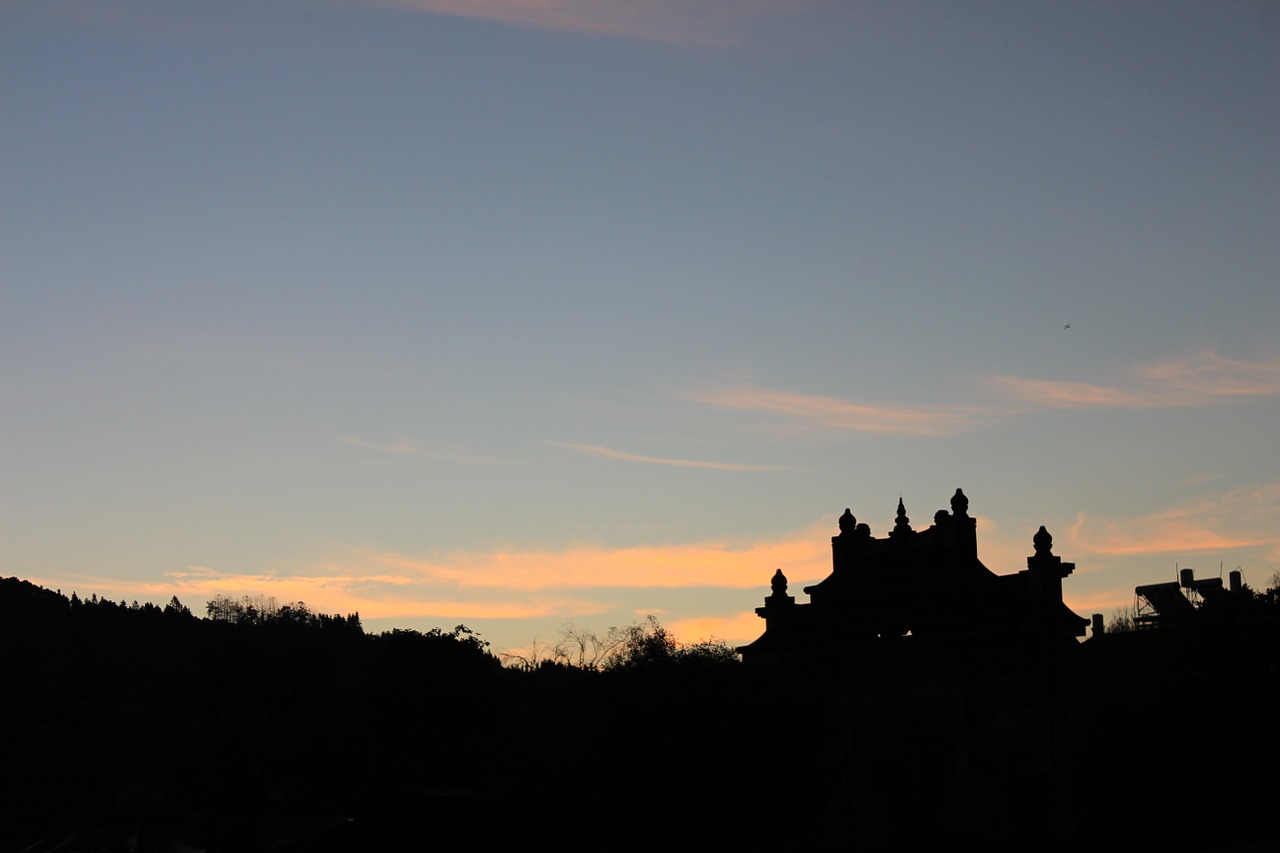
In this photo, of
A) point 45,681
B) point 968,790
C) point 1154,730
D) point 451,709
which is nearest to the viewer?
point 968,790

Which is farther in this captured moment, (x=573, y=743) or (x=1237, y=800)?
(x=1237, y=800)

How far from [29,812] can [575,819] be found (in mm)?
49565

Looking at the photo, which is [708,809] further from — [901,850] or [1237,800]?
[1237,800]

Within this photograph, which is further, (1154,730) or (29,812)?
(29,812)

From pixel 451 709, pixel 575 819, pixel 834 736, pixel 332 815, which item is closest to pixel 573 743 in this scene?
pixel 575 819

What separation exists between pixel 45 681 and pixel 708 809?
3784 inches

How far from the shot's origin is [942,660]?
99.0 ft

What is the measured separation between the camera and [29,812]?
72438mm

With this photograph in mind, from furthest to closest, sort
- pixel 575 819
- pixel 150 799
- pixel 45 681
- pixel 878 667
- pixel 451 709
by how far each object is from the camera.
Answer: pixel 45 681
pixel 150 799
pixel 451 709
pixel 575 819
pixel 878 667

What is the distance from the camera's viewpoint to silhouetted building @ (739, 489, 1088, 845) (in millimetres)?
28547

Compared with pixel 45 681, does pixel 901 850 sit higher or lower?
lower

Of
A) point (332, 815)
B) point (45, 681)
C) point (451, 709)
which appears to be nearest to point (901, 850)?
point (332, 815)

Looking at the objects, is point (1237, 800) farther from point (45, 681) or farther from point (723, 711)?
point (45, 681)

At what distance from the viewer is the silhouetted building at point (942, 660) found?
28.5 metres
